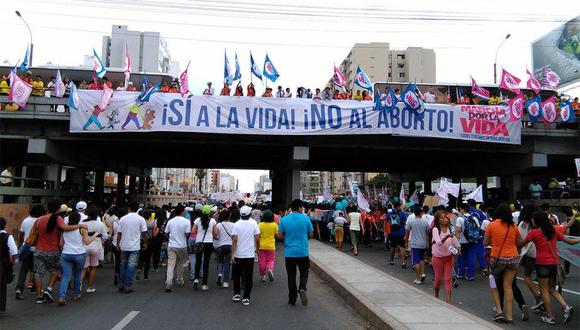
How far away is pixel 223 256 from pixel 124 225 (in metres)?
2.21

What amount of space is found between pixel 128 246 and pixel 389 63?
103m

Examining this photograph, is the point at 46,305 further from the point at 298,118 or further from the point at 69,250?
the point at 298,118

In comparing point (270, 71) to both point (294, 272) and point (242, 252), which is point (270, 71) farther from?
point (294, 272)

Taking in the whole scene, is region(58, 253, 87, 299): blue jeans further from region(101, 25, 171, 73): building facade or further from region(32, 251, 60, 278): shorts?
region(101, 25, 171, 73): building facade

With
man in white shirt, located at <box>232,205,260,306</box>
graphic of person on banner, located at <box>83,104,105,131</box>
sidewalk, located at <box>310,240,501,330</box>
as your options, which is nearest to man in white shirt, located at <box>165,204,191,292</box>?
man in white shirt, located at <box>232,205,260,306</box>

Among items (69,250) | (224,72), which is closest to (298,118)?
(224,72)

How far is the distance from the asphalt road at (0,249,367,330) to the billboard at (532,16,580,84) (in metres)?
44.3

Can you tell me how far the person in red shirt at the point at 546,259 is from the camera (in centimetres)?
664

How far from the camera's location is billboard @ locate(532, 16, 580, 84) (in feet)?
139

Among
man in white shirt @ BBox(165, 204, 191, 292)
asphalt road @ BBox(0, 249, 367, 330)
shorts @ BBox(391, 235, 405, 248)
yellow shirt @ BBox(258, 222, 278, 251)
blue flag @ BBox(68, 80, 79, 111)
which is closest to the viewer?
asphalt road @ BBox(0, 249, 367, 330)

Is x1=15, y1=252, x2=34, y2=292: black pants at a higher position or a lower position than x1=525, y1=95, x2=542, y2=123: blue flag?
lower

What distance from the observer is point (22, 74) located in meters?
21.2

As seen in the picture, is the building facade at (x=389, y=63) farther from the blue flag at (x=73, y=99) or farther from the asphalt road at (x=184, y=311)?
the asphalt road at (x=184, y=311)

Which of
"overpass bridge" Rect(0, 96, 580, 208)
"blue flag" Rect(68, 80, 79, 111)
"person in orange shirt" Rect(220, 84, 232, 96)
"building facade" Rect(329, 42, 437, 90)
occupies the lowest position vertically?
"overpass bridge" Rect(0, 96, 580, 208)
